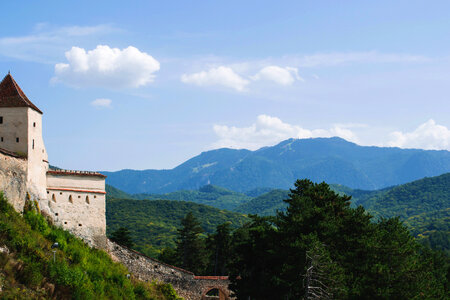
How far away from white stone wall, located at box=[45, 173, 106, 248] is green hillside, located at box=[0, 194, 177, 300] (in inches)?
49.0

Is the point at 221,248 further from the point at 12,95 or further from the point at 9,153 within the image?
the point at 9,153

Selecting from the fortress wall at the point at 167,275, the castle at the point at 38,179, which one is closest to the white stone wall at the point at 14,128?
the castle at the point at 38,179

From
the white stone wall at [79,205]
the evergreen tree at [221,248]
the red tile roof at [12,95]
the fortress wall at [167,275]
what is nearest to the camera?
the red tile roof at [12,95]

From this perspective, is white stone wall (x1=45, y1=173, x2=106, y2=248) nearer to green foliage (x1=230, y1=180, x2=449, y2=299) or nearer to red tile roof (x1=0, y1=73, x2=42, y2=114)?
red tile roof (x1=0, y1=73, x2=42, y2=114)

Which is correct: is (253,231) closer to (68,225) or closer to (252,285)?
(252,285)

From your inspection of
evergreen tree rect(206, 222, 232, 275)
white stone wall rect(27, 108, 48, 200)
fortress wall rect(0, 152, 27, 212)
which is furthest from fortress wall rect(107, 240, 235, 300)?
evergreen tree rect(206, 222, 232, 275)

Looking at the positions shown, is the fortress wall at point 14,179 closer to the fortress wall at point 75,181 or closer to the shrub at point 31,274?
the fortress wall at point 75,181

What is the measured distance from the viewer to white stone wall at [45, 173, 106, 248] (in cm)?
3891

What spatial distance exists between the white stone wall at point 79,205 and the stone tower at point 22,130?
1739mm

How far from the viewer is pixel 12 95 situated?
120ft

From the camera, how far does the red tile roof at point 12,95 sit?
3593 centimetres

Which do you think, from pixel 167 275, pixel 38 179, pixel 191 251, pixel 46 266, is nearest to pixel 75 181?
pixel 38 179

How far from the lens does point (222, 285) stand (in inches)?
2055

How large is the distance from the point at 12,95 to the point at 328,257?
24.0 metres
